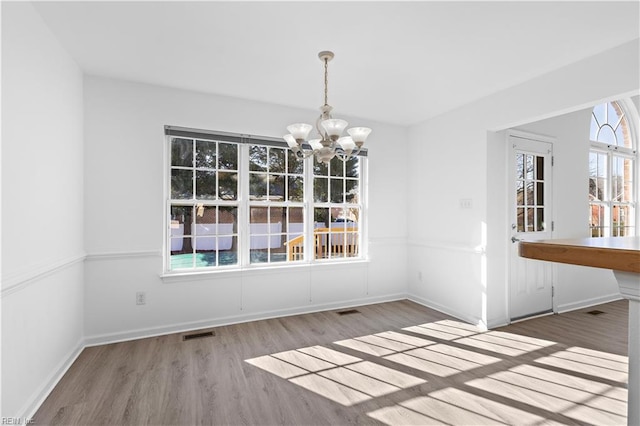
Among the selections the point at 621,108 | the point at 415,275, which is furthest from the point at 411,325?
the point at 621,108

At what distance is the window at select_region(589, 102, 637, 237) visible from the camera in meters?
4.52

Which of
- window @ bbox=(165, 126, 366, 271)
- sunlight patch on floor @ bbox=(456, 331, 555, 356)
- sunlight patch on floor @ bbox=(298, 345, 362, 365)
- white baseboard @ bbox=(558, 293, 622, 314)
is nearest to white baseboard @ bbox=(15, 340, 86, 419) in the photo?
window @ bbox=(165, 126, 366, 271)

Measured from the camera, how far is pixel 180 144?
3.44 m

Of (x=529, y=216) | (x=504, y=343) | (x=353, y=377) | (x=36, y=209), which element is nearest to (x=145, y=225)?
(x=36, y=209)

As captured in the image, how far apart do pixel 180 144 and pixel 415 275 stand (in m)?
3.57

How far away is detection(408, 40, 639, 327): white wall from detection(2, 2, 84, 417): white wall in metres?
4.01

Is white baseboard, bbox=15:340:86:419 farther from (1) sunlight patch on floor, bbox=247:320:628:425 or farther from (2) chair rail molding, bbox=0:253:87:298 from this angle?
(1) sunlight patch on floor, bbox=247:320:628:425

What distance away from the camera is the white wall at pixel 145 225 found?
3023 mm

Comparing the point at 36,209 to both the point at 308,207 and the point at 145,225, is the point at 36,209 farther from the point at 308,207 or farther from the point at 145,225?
the point at 308,207

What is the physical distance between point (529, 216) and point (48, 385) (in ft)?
16.3

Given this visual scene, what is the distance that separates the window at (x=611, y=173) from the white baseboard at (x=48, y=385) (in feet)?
20.7

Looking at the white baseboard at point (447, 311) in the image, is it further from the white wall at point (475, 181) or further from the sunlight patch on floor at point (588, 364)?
the sunlight patch on floor at point (588, 364)

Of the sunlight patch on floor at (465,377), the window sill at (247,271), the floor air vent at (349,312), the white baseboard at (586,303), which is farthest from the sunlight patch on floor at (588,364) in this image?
the window sill at (247,271)

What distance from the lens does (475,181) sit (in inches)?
143
